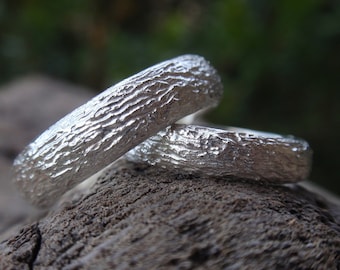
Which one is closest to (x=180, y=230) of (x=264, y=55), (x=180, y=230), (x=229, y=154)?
(x=180, y=230)

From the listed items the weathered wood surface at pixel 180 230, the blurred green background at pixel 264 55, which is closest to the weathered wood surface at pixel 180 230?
the weathered wood surface at pixel 180 230

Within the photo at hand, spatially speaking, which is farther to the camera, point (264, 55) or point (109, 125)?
point (264, 55)

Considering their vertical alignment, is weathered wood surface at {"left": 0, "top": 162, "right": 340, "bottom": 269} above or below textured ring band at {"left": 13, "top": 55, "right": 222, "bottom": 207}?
below

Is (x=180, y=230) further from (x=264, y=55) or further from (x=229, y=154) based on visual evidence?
(x=264, y=55)

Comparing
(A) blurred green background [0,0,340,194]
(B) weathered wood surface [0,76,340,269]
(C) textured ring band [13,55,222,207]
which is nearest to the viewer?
(B) weathered wood surface [0,76,340,269]

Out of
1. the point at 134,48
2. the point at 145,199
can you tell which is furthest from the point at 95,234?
the point at 134,48

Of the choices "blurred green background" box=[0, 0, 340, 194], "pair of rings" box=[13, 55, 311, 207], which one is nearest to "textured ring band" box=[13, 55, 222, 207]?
"pair of rings" box=[13, 55, 311, 207]

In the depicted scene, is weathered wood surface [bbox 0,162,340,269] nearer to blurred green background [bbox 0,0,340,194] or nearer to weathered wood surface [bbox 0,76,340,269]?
weathered wood surface [bbox 0,76,340,269]

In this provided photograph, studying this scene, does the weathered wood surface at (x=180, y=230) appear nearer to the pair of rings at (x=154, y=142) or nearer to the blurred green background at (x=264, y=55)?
the pair of rings at (x=154, y=142)
